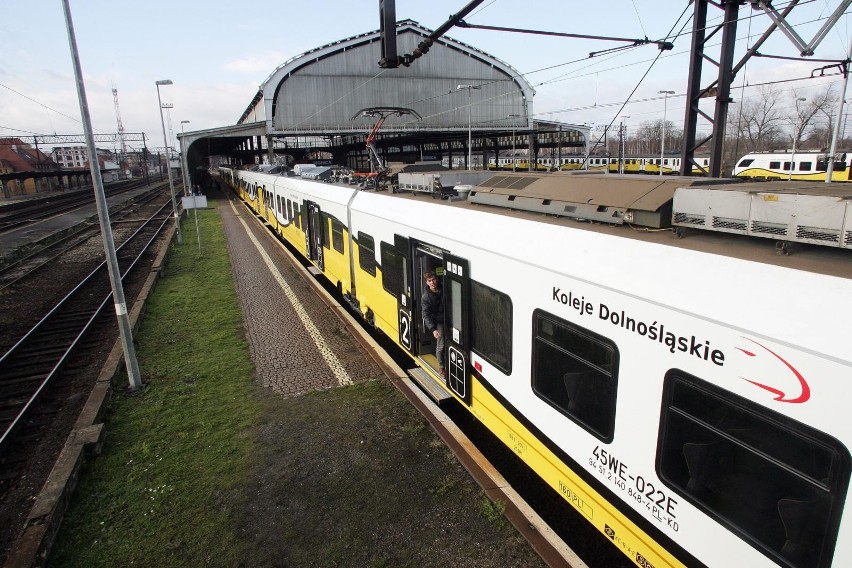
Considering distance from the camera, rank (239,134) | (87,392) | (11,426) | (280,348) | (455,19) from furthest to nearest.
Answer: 1. (239,134)
2. (280,348)
3. (87,392)
4. (11,426)
5. (455,19)

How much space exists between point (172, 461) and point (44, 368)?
5.27m

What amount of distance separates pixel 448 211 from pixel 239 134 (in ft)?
166

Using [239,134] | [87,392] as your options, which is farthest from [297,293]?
[239,134]

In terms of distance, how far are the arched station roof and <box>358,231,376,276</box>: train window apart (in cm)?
4157

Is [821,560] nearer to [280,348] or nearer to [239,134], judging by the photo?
[280,348]

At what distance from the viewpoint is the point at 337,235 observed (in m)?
12.3

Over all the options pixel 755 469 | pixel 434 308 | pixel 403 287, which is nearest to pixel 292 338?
pixel 403 287

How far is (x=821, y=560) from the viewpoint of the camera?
2.71 metres

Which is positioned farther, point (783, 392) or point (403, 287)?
point (403, 287)

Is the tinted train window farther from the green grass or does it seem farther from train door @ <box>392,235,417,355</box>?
train door @ <box>392,235,417,355</box>

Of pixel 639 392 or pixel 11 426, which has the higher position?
pixel 639 392

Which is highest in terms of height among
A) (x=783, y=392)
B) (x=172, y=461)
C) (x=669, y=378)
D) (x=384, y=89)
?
(x=384, y=89)

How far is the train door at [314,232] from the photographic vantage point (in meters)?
14.0

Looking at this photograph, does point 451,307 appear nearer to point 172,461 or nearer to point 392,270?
point 392,270
